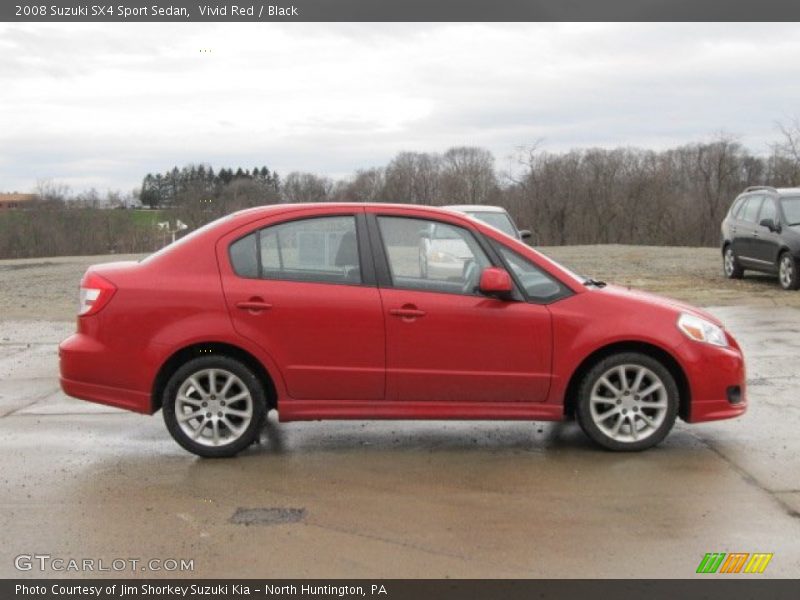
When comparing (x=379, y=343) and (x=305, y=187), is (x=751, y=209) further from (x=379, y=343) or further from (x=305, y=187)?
(x=305, y=187)

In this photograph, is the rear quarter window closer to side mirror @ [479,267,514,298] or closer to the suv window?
the suv window

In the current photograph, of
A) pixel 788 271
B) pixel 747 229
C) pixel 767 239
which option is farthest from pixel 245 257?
pixel 747 229

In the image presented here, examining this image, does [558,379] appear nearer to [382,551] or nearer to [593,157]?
[382,551]

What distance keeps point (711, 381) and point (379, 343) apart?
223 cm

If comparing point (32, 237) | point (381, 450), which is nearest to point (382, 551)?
point (381, 450)

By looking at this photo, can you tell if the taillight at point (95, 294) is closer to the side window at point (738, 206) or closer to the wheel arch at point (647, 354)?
the wheel arch at point (647, 354)

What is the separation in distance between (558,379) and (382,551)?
2054mm

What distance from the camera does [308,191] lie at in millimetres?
58656

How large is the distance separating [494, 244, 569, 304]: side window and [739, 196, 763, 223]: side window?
12275 mm

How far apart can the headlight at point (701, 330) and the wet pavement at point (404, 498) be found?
0.75 metres

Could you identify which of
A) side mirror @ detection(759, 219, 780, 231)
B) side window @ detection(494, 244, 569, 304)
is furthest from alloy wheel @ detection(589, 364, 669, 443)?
side mirror @ detection(759, 219, 780, 231)

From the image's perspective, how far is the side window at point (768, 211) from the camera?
16.1 m

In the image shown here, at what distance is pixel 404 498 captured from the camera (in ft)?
16.8
